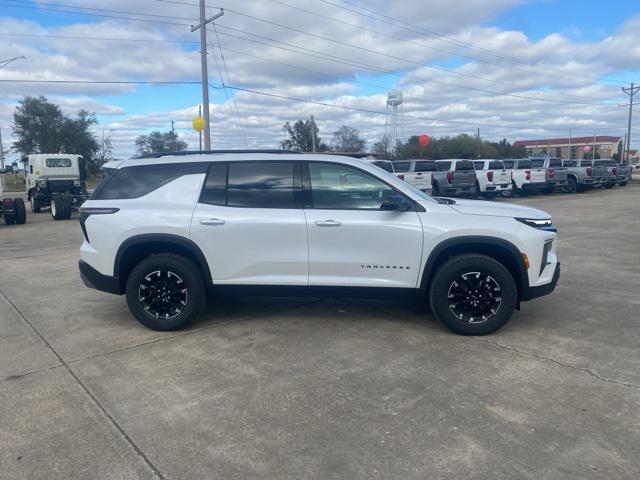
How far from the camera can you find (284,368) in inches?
169

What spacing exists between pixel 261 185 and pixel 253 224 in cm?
43

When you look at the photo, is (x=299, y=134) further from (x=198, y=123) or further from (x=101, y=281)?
(x=101, y=281)

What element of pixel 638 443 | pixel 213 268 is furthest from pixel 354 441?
pixel 213 268

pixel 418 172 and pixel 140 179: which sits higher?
pixel 418 172

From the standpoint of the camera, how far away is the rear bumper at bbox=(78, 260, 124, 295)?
5281 millimetres

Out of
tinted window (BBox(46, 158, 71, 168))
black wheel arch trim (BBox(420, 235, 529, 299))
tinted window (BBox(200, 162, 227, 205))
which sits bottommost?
black wheel arch trim (BBox(420, 235, 529, 299))

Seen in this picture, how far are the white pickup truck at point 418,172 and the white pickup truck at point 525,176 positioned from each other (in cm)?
493

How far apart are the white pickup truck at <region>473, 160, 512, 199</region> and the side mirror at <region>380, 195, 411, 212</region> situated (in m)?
18.4

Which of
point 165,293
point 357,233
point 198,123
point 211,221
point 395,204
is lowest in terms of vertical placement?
point 165,293

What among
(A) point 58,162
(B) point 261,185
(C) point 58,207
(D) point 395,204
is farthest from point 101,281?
(A) point 58,162

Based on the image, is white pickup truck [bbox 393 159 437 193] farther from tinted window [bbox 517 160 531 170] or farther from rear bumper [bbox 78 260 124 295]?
rear bumper [bbox 78 260 124 295]

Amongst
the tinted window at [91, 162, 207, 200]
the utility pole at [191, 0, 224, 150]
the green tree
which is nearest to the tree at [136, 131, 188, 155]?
the green tree

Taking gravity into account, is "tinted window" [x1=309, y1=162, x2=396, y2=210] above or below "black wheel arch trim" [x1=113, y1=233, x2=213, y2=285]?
above

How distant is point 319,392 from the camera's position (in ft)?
12.7
